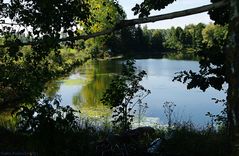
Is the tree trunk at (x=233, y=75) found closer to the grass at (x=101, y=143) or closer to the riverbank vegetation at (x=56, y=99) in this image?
the riverbank vegetation at (x=56, y=99)

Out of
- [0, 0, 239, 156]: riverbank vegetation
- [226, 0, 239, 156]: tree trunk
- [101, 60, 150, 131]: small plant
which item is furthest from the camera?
[101, 60, 150, 131]: small plant

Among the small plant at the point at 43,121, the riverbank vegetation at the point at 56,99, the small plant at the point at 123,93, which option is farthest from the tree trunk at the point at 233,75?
the small plant at the point at 123,93

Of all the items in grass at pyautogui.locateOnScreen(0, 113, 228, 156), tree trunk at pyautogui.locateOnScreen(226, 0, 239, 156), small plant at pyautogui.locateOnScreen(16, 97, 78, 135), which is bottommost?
grass at pyautogui.locateOnScreen(0, 113, 228, 156)

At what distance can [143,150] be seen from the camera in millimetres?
6250

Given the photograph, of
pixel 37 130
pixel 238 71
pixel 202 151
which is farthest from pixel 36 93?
pixel 238 71

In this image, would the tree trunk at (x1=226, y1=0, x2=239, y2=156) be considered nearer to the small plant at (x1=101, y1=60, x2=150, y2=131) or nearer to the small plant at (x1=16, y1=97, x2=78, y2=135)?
the small plant at (x1=16, y1=97, x2=78, y2=135)

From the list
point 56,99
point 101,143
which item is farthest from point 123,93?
point 101,143

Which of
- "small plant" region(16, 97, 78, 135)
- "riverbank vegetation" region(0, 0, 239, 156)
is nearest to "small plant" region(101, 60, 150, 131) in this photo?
"riverbank vegetation" region(0, 0, 239, 156)

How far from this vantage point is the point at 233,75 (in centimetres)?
238

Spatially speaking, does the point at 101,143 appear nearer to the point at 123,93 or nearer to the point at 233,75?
the point at 123,93

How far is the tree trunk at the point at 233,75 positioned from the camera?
2354mm

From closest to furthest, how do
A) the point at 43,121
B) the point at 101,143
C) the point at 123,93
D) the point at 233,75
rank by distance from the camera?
the point at 233,75 → the point at 43,121 → the point at 101,143 → the point at 123,93

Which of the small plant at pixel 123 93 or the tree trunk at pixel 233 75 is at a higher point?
the tree trunk at pixel 233 75

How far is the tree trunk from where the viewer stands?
92.7 inches
